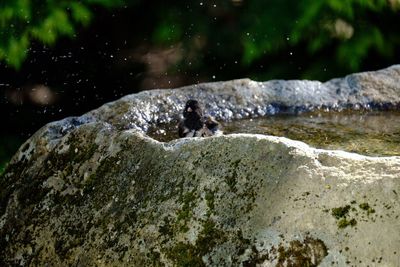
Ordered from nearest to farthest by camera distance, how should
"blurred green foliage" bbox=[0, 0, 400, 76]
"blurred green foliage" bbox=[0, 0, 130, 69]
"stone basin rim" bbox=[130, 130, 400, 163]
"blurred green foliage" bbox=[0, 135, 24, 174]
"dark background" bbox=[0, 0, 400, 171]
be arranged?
"stone basin rim" bbox=[130, 130, 400, 163], "blurred green foliage" bbox=[0, 0, 130, 69], "blurred green foliage" bbox=[0, 0, 400, 76], "blurred green foliage" bbox=[0, 135, 24, 174], "dark background" bbox=[0, 0, 400, 171]

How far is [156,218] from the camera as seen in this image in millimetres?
3531

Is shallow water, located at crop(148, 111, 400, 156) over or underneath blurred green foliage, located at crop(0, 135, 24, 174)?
over

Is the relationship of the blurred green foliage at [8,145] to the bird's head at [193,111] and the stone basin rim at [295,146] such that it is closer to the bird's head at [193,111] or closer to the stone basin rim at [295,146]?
the bird's head at [193,111]

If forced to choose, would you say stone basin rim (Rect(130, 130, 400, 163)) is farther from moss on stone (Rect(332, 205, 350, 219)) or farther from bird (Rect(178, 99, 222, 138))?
bird (Rect(178, 99, 222, 138))

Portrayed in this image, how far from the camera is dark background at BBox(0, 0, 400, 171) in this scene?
7.57m

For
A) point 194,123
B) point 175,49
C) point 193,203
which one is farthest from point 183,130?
point 175,49

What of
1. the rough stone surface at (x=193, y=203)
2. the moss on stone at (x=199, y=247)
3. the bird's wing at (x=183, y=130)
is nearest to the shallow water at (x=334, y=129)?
the bird's wing at (x=183, y=130)

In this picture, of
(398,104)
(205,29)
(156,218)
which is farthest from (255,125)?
(205,29)

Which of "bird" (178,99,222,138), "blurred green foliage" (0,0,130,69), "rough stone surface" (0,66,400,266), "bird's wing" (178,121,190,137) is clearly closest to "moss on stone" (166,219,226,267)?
"rough stone surface" (0,66,400,266)

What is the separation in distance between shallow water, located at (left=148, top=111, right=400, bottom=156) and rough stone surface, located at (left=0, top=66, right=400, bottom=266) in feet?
3.36

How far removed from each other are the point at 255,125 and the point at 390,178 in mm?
2395

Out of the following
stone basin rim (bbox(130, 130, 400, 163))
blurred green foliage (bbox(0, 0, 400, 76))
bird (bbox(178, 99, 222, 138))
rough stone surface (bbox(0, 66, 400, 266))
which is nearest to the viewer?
rough stone surface (bbox(0, 66, 400, 266))

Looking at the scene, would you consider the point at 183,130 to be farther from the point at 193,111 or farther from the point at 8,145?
the point at 8,145

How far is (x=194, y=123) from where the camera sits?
4.77 meters
